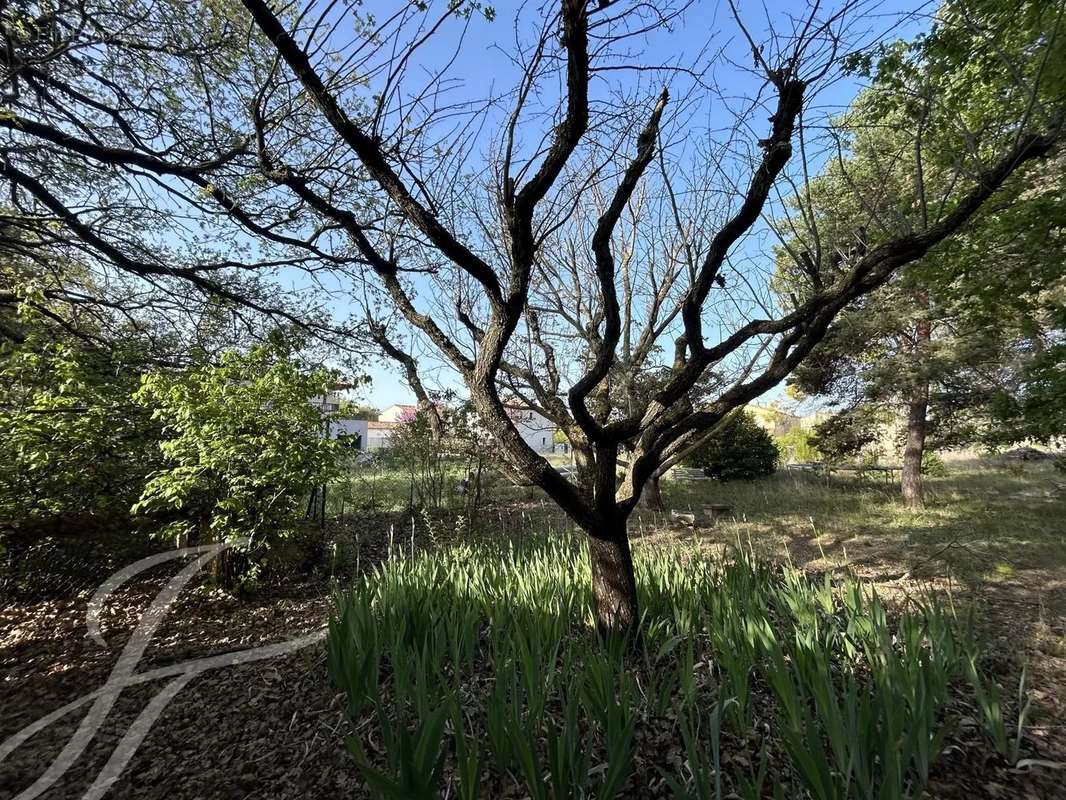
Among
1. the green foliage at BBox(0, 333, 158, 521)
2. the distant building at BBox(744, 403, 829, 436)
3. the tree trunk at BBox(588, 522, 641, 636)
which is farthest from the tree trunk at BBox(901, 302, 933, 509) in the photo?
the green foliage at BBox(0, 333, 158, 521)

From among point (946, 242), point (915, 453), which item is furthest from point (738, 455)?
point (946, 242)

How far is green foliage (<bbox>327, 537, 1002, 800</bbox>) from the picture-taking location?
1.45 meters

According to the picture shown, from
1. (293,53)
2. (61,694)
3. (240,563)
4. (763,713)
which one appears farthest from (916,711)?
(240,563)

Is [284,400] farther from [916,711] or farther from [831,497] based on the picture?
[831,497]

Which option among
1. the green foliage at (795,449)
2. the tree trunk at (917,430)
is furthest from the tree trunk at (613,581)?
the green foliage at (795,449)

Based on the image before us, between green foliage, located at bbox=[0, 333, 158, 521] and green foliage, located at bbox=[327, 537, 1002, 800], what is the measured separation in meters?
2.79

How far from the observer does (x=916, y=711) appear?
1.59 metres

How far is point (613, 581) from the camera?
2.75m

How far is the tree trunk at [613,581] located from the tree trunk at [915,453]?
8020mm

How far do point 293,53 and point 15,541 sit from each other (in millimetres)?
4655

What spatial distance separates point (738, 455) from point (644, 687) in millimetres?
11009

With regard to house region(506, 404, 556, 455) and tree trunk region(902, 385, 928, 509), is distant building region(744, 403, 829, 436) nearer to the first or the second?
tree trunk region(902, 385, 928, 509)

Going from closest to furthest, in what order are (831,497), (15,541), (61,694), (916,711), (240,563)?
(916,711), (61,694), (15,541), (240,563), (831,497)

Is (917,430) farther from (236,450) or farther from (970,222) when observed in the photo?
(236,450)
